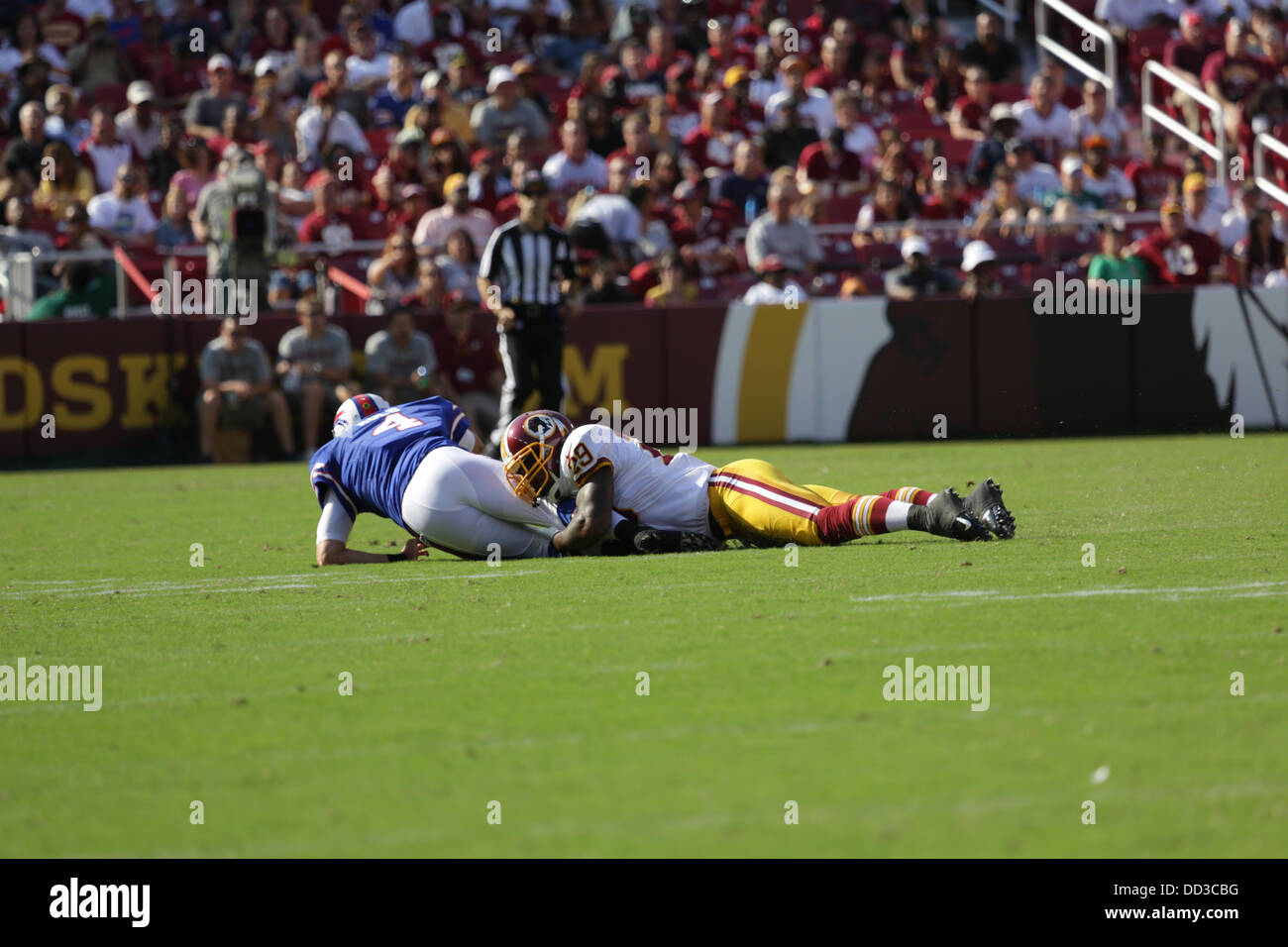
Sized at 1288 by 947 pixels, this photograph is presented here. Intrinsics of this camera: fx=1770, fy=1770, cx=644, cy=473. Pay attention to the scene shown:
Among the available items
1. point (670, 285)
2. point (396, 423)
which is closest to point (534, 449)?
point (396, 423)

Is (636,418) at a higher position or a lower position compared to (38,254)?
lower

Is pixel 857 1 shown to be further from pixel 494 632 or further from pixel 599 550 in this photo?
pixel 494 632

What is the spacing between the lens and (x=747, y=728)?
484cm

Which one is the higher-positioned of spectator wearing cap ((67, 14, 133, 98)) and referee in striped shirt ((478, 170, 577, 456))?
spectator wearing cap ((67, 14, 133, 98))

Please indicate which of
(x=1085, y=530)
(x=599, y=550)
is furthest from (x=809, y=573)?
(x=1085, y=530)

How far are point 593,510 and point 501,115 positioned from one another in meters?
13.3

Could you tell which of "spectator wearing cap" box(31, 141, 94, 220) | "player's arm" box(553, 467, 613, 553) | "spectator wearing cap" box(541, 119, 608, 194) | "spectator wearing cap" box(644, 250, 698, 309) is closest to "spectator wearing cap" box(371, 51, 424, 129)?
"spectator wearing cap" box(541, 119, 608, 194)

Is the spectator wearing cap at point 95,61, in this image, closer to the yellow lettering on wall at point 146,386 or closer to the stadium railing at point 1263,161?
the yellow lettering on wall at point 146,386

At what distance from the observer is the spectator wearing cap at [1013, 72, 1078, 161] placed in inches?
878

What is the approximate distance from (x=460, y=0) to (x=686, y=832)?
21.4 metres

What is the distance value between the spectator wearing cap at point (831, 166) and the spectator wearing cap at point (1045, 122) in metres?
2.75

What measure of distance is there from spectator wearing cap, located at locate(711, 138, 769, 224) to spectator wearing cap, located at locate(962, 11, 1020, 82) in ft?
17.4

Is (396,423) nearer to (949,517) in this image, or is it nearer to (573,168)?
(949,517)

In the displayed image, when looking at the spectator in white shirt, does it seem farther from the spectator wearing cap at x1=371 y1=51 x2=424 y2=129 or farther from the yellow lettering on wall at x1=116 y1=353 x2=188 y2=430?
the spectator wearing cap at x1=371 y1=51 x2=424 y2=129
